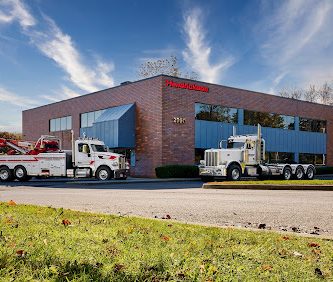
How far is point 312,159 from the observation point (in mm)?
41469

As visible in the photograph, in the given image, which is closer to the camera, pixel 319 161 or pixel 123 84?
pixel 123 84

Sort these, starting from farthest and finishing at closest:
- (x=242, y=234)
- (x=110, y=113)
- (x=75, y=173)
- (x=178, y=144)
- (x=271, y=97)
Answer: (x=271, y=97)
(x=110, y=113)
(x=178, y=144)
(x=75, y=173)
(x=242, y=234)

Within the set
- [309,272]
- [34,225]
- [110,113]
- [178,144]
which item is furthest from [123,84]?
[309,272]

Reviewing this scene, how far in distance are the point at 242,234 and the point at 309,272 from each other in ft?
5.60

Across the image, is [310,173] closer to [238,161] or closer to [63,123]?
[238,161]

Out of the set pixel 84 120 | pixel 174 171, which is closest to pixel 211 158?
pixel 174 171

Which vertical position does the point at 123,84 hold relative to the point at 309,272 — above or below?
above

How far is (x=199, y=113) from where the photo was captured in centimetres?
3167

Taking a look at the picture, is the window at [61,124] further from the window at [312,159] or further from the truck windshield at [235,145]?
the window at [312,159]

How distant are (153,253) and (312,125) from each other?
135 ft

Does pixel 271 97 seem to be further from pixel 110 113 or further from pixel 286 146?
pixel 110 113

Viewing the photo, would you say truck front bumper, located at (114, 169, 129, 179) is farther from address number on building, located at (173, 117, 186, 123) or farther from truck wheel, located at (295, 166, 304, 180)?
truck wheel, located at (295, 166, 304, 180)

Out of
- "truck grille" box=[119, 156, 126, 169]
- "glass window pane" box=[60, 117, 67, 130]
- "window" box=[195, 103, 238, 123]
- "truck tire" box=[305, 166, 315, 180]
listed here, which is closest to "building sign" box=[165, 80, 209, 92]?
"window" box=[195, 103, 238, 123]

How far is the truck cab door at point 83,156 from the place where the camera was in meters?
23.8
